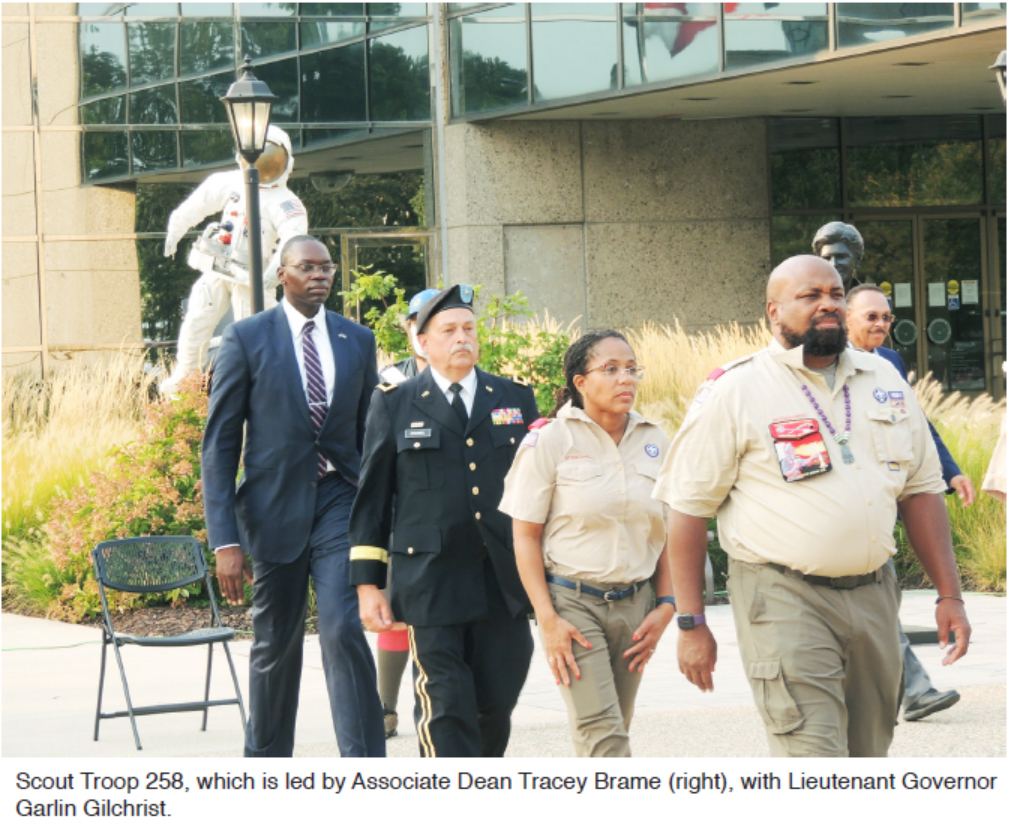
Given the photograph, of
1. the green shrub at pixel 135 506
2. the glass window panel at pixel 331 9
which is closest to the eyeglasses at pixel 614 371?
the green shrub at pixel 135 506

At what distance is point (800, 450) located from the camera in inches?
168

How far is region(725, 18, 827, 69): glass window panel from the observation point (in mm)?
16438

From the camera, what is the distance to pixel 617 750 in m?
4.76

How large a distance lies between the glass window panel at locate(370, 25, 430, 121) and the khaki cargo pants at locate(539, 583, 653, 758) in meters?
17.1

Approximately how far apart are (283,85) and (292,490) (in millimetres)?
16623

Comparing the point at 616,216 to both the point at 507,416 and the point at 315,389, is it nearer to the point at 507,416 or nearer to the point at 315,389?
the point at 315,389

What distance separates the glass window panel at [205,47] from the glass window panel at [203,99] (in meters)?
0.15

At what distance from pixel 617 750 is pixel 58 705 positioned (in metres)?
4.18

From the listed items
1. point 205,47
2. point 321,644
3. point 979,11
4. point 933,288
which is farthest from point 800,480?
point 933,288

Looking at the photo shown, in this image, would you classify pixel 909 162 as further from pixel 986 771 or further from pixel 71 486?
pixel 986 771

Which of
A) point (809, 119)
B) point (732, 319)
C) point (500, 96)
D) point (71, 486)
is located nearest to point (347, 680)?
point (71, 486)

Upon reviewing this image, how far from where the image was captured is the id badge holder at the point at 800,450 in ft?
13.9

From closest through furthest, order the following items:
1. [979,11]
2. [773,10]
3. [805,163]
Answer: [979,11] < [773,10] < [805,163]

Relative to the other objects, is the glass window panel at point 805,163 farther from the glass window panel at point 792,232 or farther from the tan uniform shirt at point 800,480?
the tan uniform shirt at point 800,480
